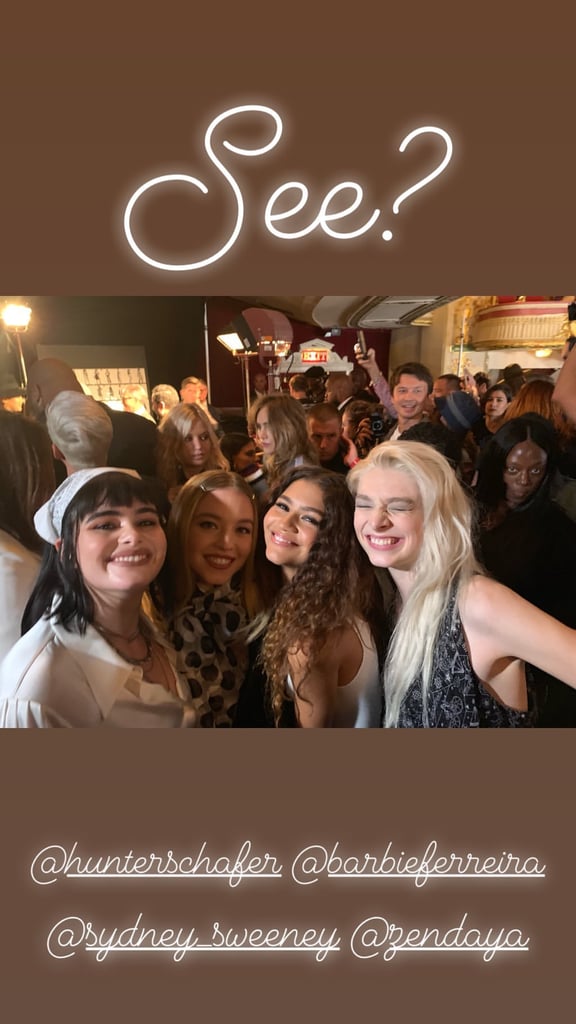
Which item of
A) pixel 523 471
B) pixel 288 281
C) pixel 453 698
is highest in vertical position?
pixel 288 281

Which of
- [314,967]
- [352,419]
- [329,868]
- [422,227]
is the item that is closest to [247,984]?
[314,967]

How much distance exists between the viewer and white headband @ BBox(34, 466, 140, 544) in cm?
109

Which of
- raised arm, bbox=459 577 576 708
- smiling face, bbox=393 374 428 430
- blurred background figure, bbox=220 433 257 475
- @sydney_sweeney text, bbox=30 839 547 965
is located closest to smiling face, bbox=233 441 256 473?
blurred background figure, bbox=220 433 257 475

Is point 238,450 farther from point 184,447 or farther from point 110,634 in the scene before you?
point 110,634

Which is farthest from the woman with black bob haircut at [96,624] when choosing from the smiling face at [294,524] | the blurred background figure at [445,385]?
the blurred background figure at [445,385]

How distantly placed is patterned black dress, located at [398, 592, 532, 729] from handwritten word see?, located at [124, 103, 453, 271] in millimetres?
807

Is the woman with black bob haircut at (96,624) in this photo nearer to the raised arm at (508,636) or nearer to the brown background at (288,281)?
Answer: the brown background at (288,281)

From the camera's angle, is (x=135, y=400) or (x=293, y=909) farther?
(x=293, y=909)

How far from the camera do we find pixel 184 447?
108 centimetres

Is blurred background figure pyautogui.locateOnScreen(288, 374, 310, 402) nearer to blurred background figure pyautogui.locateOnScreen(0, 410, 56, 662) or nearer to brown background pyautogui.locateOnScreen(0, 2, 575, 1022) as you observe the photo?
brown background pyautogui.locateOnScreen(0, 2, 575, 1022)

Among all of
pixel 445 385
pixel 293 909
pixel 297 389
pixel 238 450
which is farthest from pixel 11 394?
pixel 293 909

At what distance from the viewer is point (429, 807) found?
121 cm

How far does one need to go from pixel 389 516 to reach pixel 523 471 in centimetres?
30

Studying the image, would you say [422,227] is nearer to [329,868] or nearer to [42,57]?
[42,57]
